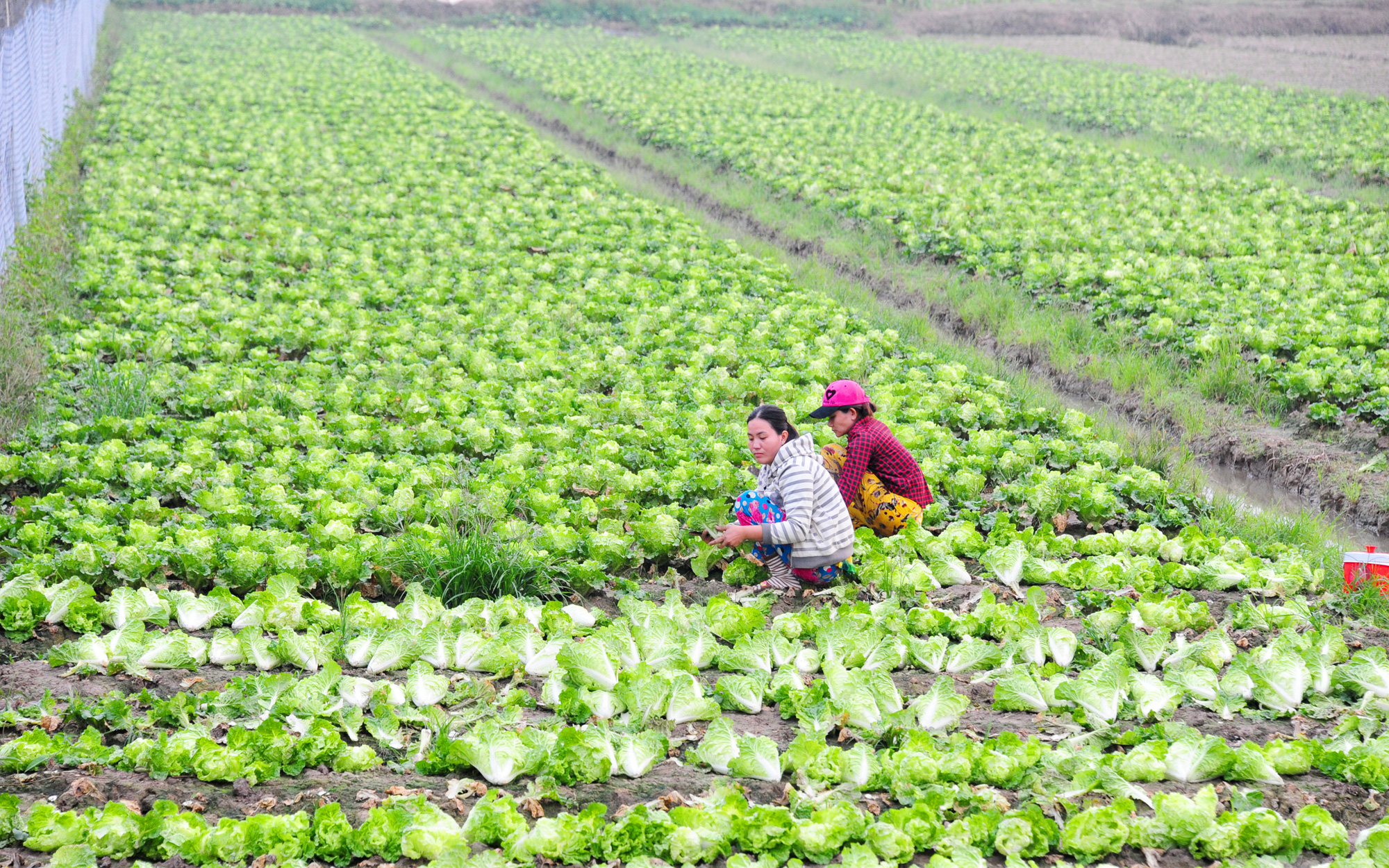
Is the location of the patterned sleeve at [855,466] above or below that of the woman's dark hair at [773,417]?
below

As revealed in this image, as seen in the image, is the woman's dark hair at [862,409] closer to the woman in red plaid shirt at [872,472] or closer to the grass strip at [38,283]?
the woman in red plaid shirt at [872,472]

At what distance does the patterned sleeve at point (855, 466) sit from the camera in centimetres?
550

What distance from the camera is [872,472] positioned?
570 cm

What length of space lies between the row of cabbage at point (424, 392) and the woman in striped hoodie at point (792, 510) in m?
0.48

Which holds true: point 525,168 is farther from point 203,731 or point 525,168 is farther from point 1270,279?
point 203,731

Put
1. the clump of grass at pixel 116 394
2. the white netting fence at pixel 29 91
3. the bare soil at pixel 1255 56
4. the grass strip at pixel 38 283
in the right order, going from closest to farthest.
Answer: the clump of grass at pixel 116 394, the grass strip at pixel 38 283, the white netting fence at pixel 29 91, the bare soil at pixel 1255 56

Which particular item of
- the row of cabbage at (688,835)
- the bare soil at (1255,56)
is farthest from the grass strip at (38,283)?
the bare soil at (1255,56)

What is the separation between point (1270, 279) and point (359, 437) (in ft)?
27.9

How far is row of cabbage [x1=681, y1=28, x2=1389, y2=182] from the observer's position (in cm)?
1662

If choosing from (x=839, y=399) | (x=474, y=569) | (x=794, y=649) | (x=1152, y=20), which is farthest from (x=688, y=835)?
(x=1152, y=20)

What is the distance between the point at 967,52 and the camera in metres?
31.3

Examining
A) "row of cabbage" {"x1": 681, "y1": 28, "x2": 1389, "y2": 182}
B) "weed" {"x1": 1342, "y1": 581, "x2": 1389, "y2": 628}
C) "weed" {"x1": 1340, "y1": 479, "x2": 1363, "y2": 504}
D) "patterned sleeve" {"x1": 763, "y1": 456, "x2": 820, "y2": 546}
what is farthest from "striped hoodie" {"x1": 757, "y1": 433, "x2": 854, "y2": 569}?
"row of cabbage" {"x1": 681, "y1": 28, "x2": 1389, "y2": 182}

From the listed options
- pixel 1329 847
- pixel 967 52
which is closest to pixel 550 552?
pixel 1329 847

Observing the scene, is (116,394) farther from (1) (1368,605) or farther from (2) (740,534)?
(1) (1368,605)
